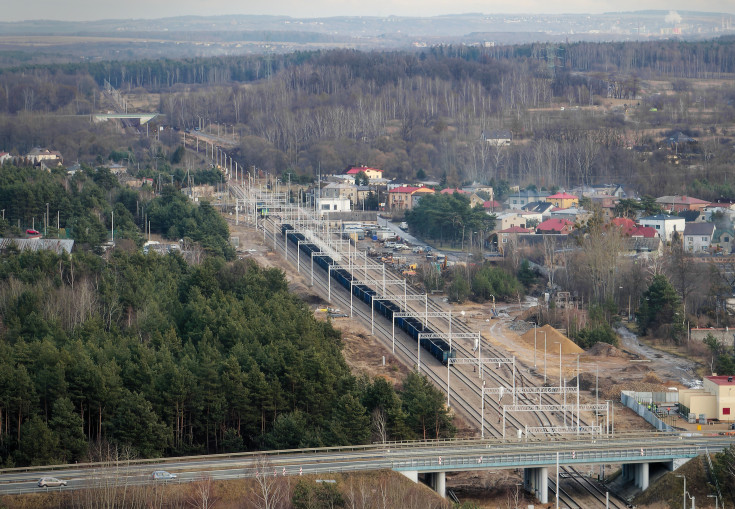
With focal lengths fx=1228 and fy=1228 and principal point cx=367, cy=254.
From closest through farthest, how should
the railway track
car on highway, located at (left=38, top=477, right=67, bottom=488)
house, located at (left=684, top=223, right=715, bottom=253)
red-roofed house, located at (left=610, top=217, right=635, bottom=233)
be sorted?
car on highway, located at (left=38, top=477, right=67, bottom=488), the railway track, red-roofed house, located at (left=610, top=217, right=635, bottom=233), house, located at (left=684, top=223, right=715, bottom=253)

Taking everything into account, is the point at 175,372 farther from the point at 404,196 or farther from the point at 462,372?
the point at 404,196

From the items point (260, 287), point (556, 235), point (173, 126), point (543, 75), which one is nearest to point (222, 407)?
point (260, 287)

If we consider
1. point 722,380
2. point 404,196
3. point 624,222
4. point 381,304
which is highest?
point 722,380

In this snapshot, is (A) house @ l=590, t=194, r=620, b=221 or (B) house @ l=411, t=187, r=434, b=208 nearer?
(A) house @ l=590, t=194, r=620, b=221

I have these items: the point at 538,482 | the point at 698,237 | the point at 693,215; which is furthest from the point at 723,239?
the point at 538,482

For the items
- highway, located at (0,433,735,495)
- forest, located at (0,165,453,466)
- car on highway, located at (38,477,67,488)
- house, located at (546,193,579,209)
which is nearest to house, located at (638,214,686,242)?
house, located at (546,193,579,209)

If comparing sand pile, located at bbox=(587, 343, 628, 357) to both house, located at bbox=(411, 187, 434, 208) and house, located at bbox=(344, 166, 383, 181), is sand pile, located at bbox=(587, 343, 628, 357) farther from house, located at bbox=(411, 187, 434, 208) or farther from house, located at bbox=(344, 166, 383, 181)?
house, located at bbox=(344, 166, 383, 181)
